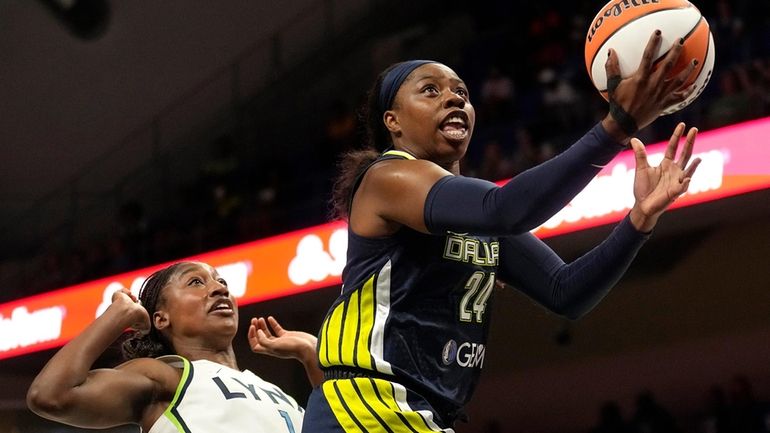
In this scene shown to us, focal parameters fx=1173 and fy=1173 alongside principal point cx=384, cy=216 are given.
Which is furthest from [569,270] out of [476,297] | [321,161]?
[321,161]

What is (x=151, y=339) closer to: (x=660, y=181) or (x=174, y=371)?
(x=174, y=371)

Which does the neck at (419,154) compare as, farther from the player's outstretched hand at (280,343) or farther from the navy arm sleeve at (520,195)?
the player's outstretched hand at (280,343)

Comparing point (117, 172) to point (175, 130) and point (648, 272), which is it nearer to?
point (175, 130)

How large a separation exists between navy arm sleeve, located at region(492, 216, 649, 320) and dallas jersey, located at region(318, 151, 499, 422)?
262 millimetres

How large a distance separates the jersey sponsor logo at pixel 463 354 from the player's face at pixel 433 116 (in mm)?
445

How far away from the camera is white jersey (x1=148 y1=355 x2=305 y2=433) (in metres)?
3.37

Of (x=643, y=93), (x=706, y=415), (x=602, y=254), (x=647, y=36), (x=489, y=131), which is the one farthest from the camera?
(x=489, y=131)

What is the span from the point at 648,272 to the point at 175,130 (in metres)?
6.06

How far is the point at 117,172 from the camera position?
1295 cm

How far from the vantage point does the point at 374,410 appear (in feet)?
8.21

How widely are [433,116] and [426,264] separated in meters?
0.37

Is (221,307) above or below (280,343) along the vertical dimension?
above

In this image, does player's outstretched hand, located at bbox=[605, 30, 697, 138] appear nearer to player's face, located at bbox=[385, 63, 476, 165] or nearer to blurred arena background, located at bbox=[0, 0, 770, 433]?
player's face, located at bbox=[385, 63, 476, 165]

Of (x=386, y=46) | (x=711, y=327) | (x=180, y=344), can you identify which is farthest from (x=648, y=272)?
(x=180, y=344)
